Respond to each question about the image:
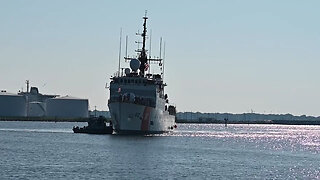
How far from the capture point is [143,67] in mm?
137250

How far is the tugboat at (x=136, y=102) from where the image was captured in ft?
395

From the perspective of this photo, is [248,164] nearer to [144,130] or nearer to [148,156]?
[148,156]

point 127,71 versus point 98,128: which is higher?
point 127,71

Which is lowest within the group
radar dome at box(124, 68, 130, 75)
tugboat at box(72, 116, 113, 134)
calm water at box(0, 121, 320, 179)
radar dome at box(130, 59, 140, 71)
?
calm water at box(0, 121, 320, 179)

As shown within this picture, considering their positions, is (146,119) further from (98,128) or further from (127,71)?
(98,128)

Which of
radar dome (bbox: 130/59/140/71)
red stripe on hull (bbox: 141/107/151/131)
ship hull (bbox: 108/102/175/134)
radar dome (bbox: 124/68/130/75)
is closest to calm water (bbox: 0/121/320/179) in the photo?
ship hull (bbox: 108/102/175/134)

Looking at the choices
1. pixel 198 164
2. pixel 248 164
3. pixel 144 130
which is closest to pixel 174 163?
pixel 198 164

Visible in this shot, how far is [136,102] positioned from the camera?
12081 cm

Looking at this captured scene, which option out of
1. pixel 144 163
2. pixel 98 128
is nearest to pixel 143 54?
pixel 98 128

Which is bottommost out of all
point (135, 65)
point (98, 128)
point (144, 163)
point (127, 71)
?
point (144, 163)

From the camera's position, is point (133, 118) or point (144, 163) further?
point (133, 118)

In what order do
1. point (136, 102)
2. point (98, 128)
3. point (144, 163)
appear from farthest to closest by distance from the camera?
point (98, 128) → point (136, 102) → point (144, 163)

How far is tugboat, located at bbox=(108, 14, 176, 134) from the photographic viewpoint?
120312 mm

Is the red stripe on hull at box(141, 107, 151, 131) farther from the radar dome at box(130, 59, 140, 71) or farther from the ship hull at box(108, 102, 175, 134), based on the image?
the radar dome at box(130, 59, 140, 71)
